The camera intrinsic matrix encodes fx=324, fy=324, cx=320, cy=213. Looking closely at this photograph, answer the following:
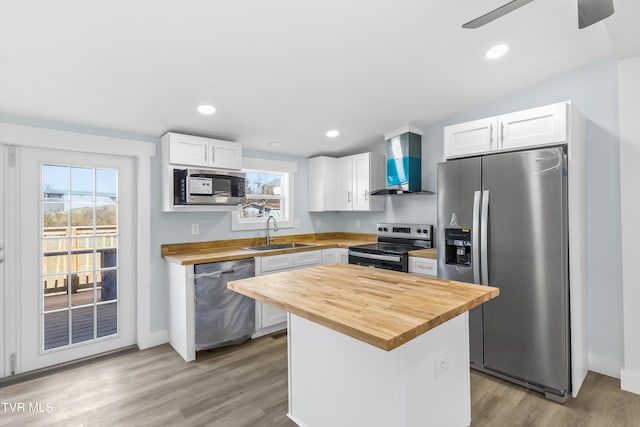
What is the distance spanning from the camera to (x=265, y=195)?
4223 millimetres

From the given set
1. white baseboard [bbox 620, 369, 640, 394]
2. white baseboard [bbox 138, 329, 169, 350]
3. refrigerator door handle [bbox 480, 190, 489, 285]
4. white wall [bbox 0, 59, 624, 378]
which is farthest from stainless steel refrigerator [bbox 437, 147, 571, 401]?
white baseboard [bbox 138, 329, 169, 350]

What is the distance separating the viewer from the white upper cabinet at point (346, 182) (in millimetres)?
4164

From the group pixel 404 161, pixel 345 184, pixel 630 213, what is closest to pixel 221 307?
pixel 345 184

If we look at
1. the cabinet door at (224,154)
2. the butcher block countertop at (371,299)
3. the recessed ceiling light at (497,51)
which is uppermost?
the recessed ceiling light at (497,51)

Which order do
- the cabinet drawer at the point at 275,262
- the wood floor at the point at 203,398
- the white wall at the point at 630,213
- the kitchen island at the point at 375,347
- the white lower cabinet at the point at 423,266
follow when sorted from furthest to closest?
the cabinet drawer at the point at 275,262
the white lower cabinet at the point at 423,266
the white wall at the point at 630,213
the wood floor at the point at 203,398
the kitchen island at the point at 375,347

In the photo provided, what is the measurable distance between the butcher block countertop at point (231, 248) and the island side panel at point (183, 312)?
123mm

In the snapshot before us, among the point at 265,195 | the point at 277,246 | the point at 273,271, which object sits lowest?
the point at 273,271

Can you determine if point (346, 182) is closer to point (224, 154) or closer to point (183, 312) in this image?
point (224, 154)

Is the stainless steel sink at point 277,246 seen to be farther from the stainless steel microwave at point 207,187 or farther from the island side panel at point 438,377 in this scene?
the island side panel at point 438,377

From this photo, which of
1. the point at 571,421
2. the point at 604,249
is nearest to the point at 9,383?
the point at 571,421

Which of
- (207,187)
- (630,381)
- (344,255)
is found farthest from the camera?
(344,255)

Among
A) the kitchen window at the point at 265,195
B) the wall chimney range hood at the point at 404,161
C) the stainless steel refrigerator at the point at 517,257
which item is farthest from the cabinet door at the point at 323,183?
the stainless steel refrigerator at the point at 517,257

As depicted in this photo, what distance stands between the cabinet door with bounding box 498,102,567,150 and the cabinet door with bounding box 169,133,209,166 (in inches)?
106

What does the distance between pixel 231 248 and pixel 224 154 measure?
3.56 feet
